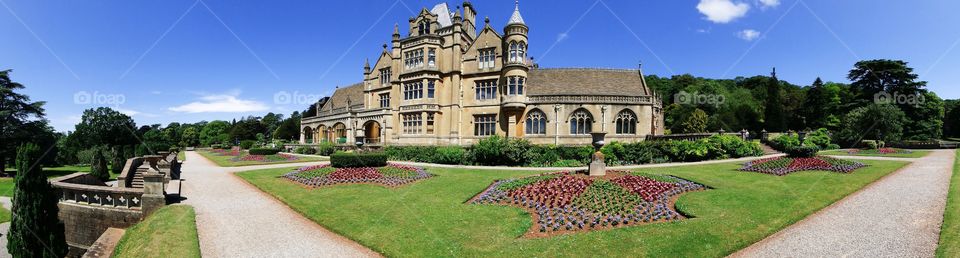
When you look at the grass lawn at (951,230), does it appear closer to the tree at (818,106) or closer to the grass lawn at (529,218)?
the grass lawn at (529,218)

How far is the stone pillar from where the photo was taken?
12.6 m

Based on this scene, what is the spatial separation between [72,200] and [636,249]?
18.2 metres

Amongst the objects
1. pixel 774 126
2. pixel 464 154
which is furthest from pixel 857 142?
pixel 464 154

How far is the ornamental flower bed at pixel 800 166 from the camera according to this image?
17.6 metres

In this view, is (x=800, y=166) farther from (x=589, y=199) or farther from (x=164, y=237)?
(x=164, y=237)

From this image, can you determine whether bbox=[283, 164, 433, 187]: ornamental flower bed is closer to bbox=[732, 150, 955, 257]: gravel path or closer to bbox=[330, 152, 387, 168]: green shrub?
bbox=[330, 152, 387, 168]: green shrub

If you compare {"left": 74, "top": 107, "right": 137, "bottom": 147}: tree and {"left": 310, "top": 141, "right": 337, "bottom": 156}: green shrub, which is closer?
{"left": 310, "top": 141, "right": 337, "bottom": 156}: green shrub

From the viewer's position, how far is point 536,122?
122 feet

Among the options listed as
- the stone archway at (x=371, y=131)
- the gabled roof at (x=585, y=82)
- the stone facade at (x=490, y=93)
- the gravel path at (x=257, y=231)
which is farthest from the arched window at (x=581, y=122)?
the gravel path at (x=257, y=231)

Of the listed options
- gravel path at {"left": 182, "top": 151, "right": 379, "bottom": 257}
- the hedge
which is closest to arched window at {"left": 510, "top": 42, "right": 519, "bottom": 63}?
the hedge

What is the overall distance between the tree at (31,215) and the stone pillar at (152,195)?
88.9 inches

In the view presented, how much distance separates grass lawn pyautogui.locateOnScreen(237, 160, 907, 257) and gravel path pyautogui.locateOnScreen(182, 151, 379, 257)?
0.40 metres

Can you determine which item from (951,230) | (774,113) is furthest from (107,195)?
(774,113)

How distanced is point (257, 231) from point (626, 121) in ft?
108
